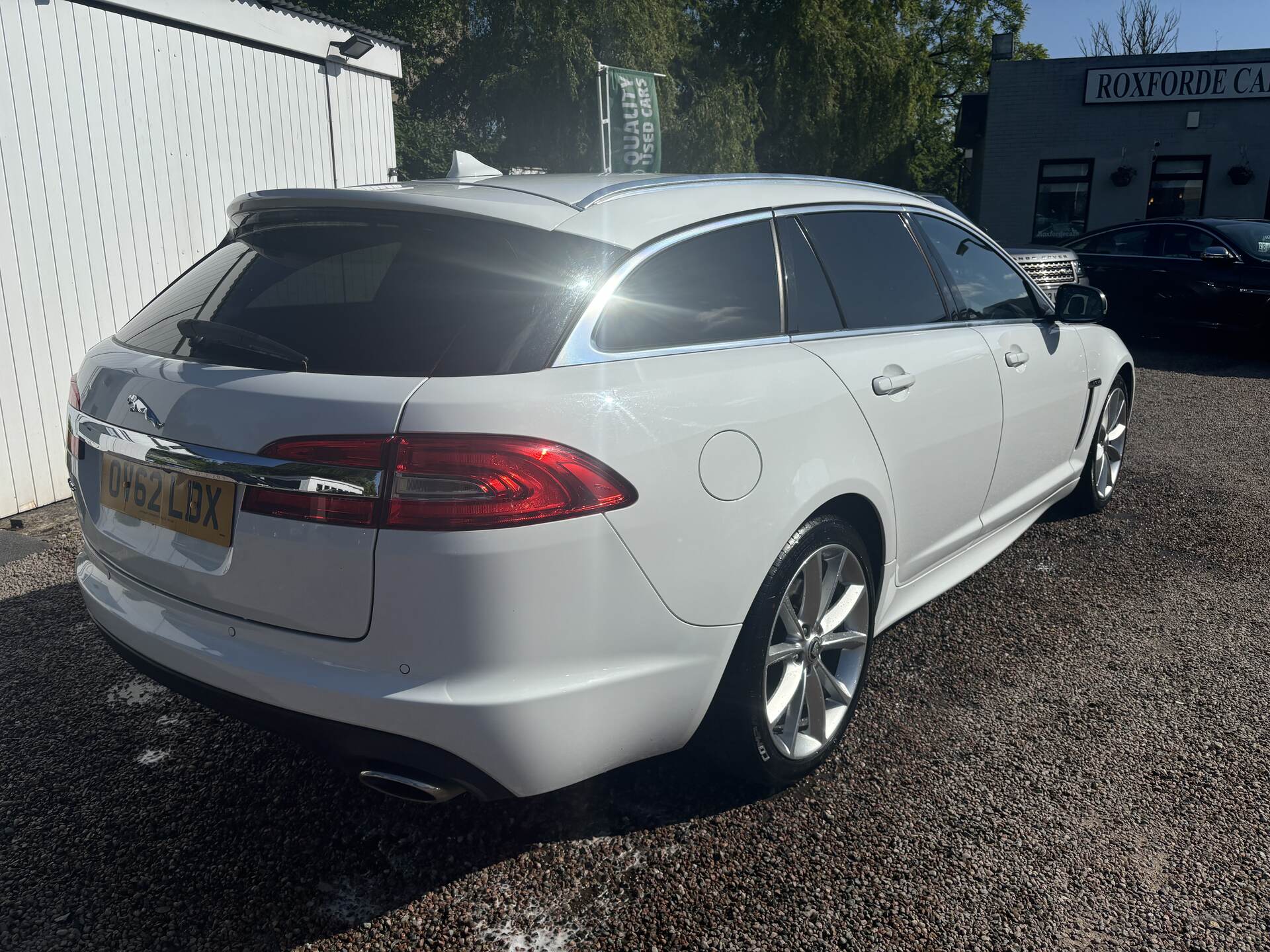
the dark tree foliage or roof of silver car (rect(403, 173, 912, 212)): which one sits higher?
the dark tree foliage

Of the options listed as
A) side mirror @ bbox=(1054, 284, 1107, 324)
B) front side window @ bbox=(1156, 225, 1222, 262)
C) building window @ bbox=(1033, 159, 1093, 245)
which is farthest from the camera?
building window @ bbox=(1033, 159, 1093, 245)

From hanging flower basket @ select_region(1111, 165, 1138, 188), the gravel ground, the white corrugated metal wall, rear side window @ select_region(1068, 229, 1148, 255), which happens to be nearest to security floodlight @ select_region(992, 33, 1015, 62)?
hanging flower basket @ select_region(1111, 165, 1138, 188)

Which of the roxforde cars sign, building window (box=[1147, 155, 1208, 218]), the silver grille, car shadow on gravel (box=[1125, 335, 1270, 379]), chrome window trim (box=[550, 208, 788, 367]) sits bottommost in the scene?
car shadow on gravel (box=[1125, 335, 1270, 379])

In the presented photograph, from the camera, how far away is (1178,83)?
63.7ft

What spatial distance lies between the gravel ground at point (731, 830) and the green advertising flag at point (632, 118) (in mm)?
14505

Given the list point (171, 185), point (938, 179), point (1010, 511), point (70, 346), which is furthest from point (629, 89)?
point (938, 179)

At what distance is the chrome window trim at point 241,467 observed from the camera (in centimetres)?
193

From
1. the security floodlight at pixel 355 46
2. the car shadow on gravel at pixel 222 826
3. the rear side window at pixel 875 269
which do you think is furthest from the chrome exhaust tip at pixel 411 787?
the security floodlight at pixel 355 46

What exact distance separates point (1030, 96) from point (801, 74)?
11056 millimetres

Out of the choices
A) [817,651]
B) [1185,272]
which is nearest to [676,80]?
[1185,272]

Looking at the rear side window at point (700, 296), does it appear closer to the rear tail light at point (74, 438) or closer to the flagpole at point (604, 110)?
the rear tail light at point (74, 438)

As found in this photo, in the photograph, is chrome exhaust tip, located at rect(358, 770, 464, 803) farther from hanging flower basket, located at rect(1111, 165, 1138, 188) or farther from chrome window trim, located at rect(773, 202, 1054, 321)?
hanging flower basket, located at rect(1111, 165, 1138, 188)

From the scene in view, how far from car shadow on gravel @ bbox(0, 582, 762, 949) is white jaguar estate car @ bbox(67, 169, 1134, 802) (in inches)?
17.0

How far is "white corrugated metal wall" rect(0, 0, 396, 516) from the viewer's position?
18.1ft
